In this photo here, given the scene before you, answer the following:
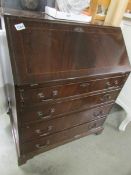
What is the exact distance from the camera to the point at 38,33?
102cm

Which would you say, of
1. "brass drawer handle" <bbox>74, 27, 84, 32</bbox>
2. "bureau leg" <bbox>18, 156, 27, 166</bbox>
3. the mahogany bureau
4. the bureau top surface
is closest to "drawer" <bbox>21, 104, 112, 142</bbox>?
the mahogany bureau

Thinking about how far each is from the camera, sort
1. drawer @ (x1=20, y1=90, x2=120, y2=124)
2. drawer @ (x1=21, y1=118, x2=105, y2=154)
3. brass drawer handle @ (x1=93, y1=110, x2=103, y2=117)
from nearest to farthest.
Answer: drawer @ (x1=20, y1=90, x2=120, y2=124), drawer @ (x1=21, y1=118, x2=105, y2=154), brass drawer handle @ (x1=93, y1=110, x2=103, y2=117)

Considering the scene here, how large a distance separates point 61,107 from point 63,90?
174 mm

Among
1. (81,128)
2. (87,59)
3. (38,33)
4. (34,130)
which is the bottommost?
(81,128)

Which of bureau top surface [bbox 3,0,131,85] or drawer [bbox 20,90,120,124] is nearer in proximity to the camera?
bureau top surface [bbox 3,0,131,85]

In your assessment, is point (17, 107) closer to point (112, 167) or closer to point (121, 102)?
point (112, 167)

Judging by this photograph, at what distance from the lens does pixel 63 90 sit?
1.08 metres

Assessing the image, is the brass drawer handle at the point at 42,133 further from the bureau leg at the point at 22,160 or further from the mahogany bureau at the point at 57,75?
the bureau leg at the point at 22,160

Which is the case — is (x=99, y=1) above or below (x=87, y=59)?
above

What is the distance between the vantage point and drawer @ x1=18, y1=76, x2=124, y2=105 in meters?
0.96

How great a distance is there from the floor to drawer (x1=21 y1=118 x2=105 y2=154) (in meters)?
0.13

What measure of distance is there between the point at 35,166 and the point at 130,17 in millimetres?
1635

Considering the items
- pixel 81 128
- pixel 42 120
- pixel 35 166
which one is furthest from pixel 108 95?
pixel 35 166

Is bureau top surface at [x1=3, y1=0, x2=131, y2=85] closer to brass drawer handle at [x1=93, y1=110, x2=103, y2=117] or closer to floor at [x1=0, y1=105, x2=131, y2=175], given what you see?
brass drawer handle at [x1=93, y1=110, x2=103, y2=117]
